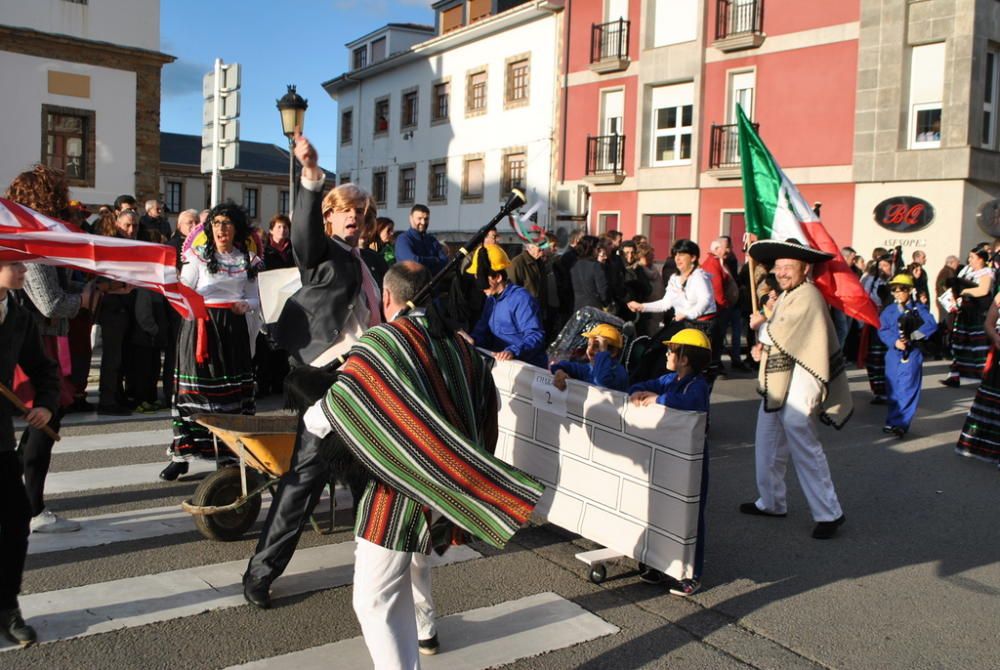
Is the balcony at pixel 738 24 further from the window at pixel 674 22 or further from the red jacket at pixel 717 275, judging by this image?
the red jacket at pixel 717 275

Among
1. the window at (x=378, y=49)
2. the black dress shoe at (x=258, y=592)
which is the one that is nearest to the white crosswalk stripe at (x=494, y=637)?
the black dress shoe at (x=258, y=592)

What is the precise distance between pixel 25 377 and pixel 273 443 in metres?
1.23

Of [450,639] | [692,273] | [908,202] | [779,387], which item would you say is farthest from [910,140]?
[450,639]

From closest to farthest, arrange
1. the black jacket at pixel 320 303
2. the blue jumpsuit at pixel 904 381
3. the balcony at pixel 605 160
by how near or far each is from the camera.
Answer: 1. the black jacket at pixel 320 303
2. the blue jumpsuit at pixel 904 381
3. the balcony at pixel 605 160

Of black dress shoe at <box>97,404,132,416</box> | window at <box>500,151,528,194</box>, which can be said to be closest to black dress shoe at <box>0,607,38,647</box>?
black dress shoe at <box>97,404,132,416</box>

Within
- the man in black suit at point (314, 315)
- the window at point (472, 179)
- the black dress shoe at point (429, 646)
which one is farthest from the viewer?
the window at point (472, 179)

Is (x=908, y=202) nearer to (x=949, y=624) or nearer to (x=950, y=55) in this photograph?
(x=950, y=55)

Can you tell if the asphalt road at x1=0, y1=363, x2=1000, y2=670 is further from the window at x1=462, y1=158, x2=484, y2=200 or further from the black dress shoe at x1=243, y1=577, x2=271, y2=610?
the window at x1=462, y1=158, x2=484, y2=200

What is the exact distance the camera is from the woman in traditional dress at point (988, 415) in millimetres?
8609

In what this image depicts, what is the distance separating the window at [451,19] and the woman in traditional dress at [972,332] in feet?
89.9

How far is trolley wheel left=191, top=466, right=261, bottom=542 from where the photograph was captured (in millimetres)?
5371

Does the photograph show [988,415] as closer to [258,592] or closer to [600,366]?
[600,366]

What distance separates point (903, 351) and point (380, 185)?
32832 mm

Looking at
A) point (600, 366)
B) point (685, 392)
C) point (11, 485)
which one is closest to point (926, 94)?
point (600, 366)
